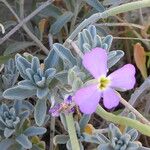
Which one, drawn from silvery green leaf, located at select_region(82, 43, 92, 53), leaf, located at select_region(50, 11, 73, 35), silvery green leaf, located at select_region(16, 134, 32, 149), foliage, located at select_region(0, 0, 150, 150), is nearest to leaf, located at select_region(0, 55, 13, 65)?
foliage, located at select_region(0, 0, 150, 150)

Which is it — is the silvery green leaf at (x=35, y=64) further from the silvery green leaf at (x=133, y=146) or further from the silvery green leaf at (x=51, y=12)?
the silvery green leaf at (x=51, y=12)

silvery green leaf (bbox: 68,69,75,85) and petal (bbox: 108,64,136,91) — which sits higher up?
silvery green leaf (bbox: 68,69,75,85)

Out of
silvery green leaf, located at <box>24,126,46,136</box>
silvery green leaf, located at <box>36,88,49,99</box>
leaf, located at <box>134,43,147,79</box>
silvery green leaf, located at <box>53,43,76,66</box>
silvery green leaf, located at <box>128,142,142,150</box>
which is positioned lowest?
silvery green leaf, located at <box>128,142,142,150</box>

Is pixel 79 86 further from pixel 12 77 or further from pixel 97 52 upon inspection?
pixel 12 77

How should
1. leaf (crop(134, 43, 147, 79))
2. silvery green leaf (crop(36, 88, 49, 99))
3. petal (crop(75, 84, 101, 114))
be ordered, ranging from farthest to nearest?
leaf (crop(134, 43, 147, 79)) < silvery green leaf (crop(36, 88, 49, 99)) < petal (crop(75, 84, 101, 114))

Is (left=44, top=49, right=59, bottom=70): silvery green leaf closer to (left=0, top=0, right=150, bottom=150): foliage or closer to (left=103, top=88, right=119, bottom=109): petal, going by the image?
(left=0, top=0, right=150, bottom=150): foliage

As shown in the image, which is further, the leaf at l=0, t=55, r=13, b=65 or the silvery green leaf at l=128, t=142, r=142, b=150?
the leaf at l=0, t=55, r=13, b=65
